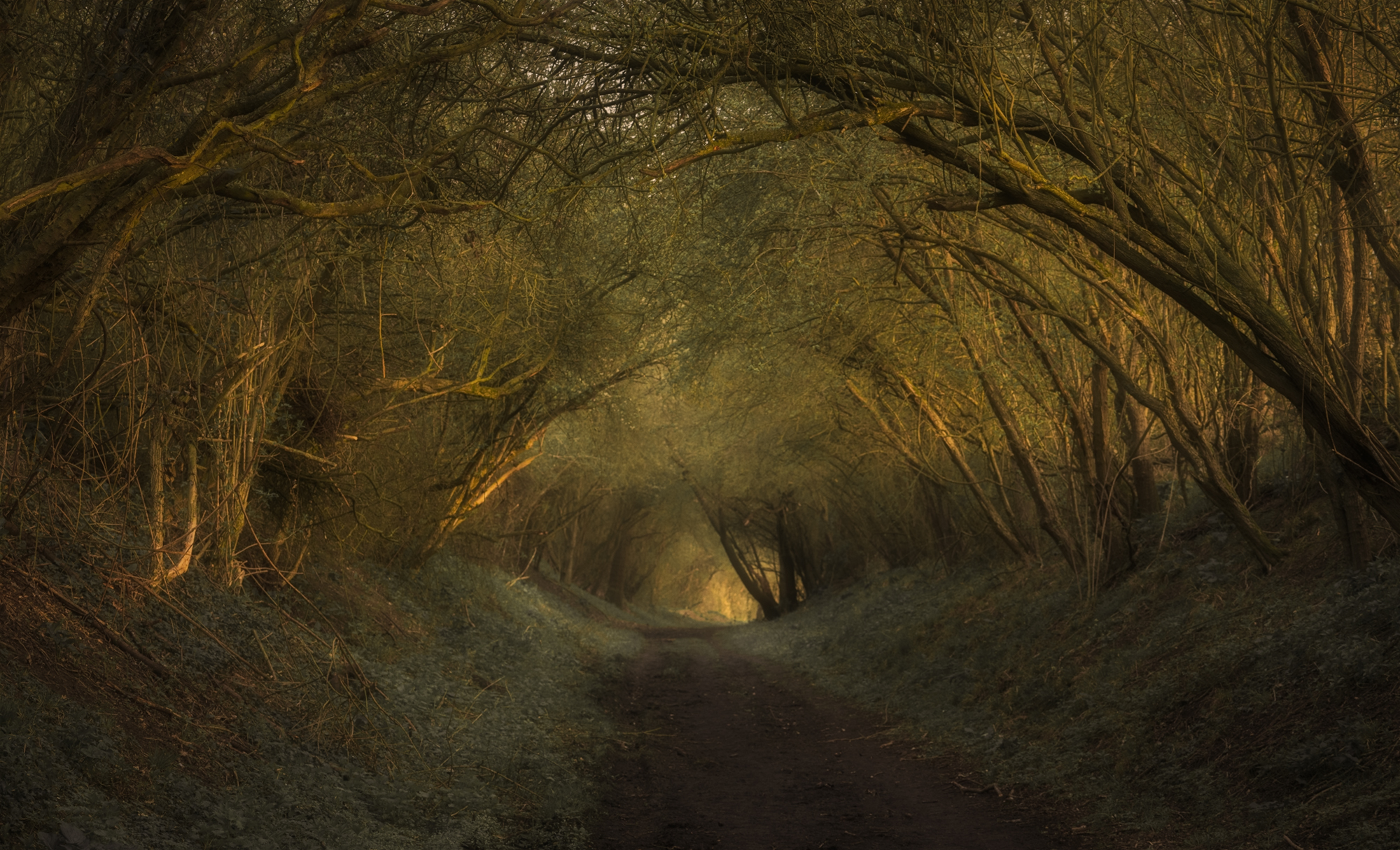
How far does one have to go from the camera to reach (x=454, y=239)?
26.0ft

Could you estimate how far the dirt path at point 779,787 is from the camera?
620 cm

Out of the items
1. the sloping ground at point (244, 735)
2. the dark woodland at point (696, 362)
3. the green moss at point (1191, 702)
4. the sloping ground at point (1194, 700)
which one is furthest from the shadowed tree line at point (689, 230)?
the green moss at point (1191, 702)

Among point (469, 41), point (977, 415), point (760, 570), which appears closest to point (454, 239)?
point (469, 41)

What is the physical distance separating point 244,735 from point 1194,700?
621cm

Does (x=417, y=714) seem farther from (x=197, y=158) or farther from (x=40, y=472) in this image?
(x=197, y=158)

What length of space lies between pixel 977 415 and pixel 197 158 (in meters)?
11.2

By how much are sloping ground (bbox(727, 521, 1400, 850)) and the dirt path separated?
1.76ft

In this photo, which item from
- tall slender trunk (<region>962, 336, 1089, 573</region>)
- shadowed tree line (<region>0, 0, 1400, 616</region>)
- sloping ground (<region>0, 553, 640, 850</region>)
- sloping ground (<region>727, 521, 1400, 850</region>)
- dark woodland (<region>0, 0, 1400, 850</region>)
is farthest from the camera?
tall slender trunk (<region>962, 336, 1089, 573</region>)

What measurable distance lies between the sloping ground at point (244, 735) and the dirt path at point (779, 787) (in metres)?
0.55

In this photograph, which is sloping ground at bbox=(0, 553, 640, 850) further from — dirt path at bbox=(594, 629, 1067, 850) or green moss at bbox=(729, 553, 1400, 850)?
green moss at bbox=(729, 553, 1400, 850)

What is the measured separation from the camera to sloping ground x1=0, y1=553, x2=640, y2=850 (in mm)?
4332

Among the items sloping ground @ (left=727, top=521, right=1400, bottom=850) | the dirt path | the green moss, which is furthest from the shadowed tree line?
the dirt path

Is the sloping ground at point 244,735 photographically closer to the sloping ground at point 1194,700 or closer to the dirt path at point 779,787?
the dirt path at point 779,787

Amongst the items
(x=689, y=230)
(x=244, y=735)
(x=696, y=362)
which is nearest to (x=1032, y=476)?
(x=696, y=362)
